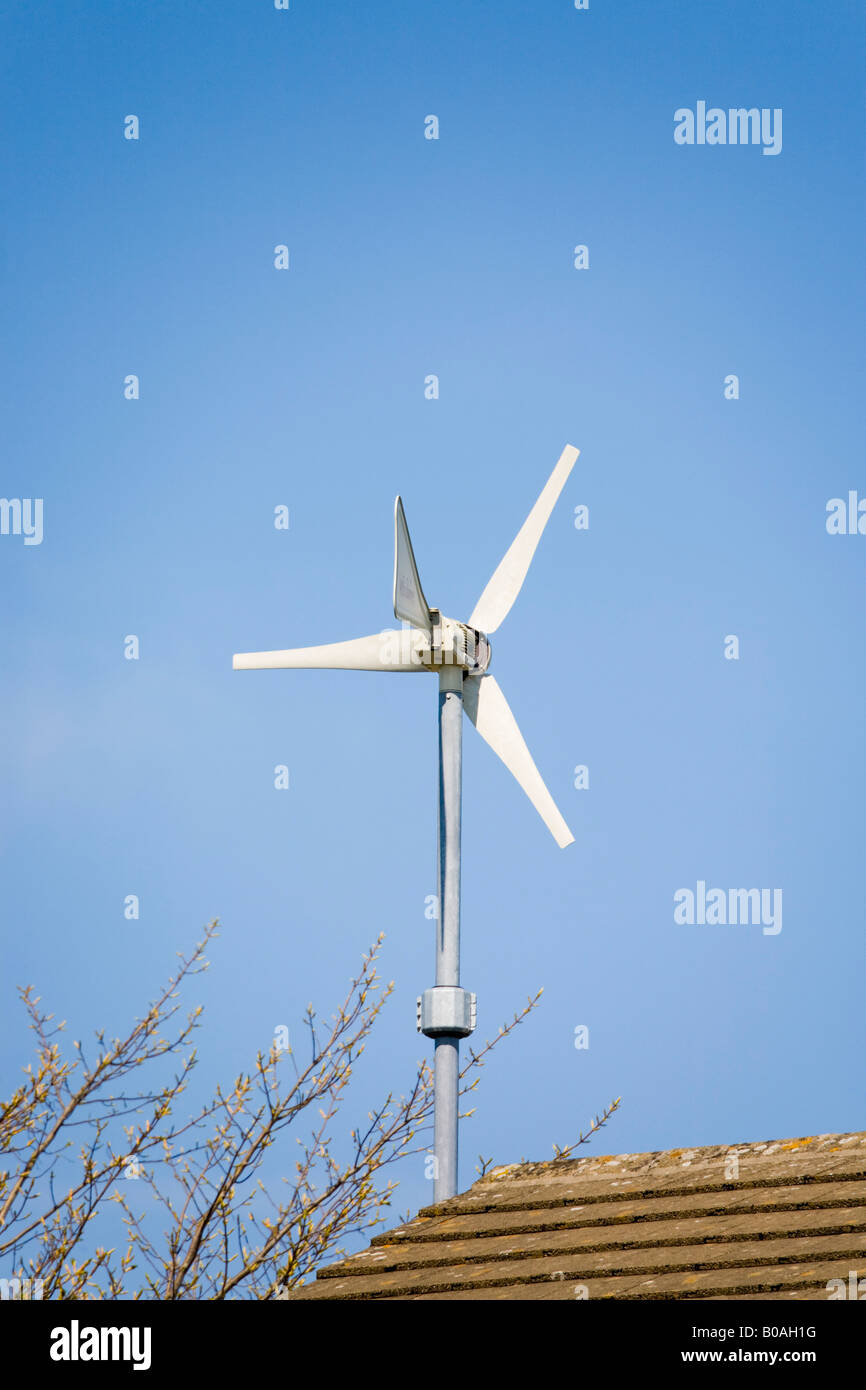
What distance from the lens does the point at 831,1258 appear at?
714 centimetres

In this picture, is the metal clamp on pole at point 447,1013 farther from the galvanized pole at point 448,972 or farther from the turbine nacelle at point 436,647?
the turbine nacelle at point 436,647

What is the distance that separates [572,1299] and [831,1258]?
42.5 inches

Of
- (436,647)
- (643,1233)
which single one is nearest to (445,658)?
(436,647)

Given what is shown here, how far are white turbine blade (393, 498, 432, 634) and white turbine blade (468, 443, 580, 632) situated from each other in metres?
0.88

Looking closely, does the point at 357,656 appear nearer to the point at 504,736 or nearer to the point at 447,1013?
the point at 504,736

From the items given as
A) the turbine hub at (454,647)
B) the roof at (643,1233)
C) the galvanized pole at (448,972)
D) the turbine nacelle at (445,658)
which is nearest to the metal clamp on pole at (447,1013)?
the galvanized pole at (448,972)

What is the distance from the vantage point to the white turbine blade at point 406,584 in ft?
47.3

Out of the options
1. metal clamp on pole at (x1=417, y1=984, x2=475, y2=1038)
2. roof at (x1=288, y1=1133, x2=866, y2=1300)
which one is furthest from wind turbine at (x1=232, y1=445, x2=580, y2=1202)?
roof at (x1=288, y1=1133, x2=866, y2=1300)

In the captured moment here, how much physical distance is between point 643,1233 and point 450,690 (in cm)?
776

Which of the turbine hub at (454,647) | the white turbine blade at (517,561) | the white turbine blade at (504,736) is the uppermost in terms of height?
the white turbine blade at (517,561)

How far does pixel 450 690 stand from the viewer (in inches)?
610

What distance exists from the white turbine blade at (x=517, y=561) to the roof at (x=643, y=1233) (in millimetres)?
7478
